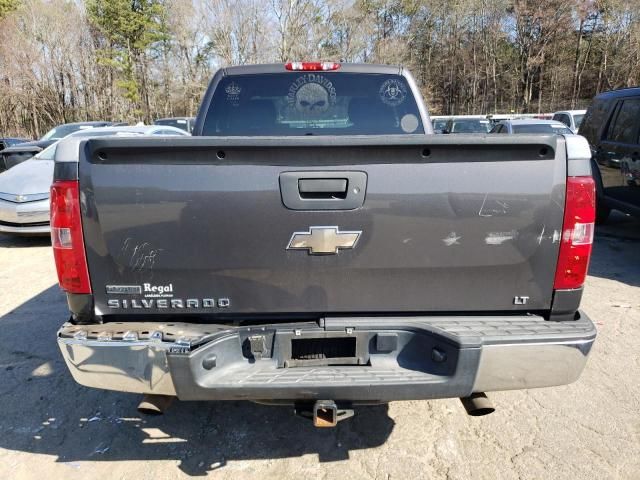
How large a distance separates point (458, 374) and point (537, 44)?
4741 centimetres

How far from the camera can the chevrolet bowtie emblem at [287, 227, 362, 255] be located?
203 cm

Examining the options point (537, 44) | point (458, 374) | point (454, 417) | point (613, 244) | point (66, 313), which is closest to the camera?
point (458, 374)

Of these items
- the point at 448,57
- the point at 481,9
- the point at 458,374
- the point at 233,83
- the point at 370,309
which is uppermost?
the point at 481,9

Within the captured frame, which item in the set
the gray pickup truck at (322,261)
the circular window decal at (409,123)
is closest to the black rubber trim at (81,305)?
the gray pickup truck at (322,261)

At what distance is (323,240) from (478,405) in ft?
3.72

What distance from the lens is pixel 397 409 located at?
3.02 m

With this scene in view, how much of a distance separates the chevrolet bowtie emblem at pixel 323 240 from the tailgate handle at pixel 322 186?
0.16m

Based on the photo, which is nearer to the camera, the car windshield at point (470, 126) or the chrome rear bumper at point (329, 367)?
the chrome rear bumper at point (329, 367)

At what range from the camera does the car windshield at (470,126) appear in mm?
17062

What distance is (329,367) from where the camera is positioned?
2.10 m

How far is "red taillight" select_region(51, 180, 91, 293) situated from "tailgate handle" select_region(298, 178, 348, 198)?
0.99 meters

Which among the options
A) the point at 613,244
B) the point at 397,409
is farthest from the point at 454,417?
the point at 613,244

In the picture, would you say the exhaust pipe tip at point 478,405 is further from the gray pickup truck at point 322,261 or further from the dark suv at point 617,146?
the dark suv at point 617,146

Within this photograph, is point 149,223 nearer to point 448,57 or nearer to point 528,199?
point 528,199
